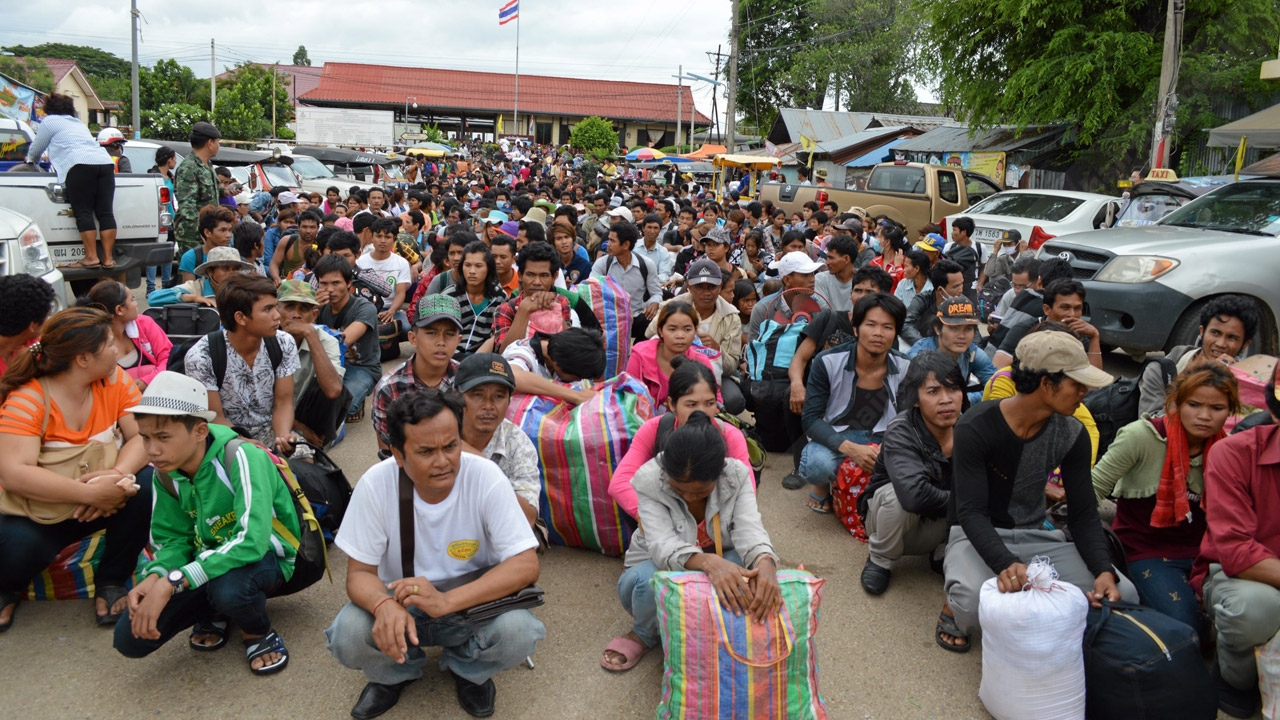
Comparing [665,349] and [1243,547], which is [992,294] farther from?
[1243,547]

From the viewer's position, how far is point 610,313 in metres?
6.28

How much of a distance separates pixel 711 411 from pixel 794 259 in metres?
2.95

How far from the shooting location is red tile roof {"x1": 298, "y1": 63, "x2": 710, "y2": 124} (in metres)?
58.1

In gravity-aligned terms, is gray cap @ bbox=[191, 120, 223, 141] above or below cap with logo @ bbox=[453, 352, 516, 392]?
above

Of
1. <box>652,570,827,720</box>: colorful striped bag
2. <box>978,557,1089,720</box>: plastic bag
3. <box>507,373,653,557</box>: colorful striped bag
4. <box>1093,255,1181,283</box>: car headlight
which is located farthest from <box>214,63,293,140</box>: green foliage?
→ <box>978,557,1089,720</box>: plastic bag

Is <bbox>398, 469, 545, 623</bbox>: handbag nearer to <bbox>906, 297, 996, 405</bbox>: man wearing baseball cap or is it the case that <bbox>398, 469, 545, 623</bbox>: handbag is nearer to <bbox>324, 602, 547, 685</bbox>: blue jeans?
<bbox>324, 602, 547, 685</bbox>: blue jeans

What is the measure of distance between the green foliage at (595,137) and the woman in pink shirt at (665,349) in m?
42.4

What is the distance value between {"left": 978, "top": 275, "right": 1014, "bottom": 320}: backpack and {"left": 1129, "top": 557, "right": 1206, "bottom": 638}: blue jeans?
4748mm

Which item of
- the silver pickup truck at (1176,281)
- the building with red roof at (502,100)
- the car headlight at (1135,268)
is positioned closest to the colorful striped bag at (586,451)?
the silver pickup truck at (1176,281)

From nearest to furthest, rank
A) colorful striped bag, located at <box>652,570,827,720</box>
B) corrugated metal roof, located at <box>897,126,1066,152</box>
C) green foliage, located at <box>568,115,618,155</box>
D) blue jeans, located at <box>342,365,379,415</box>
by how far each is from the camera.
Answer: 1. colorful striped bag, located at <box>652,570,827,720</box>
2. blue jeans, located at <box>342,365,379,415</box>
3. corrugated metal roof, located at <box>897,126,1066,152</box>
4. green foliage, located at <box>568,115,618,155</box>

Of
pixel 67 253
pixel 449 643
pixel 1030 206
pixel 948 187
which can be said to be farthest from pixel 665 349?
pixel 948 187

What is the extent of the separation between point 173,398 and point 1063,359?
328 cm

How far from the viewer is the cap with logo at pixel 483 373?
12.5 ft

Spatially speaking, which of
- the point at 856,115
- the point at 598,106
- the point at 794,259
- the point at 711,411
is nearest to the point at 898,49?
the point at 856,115
